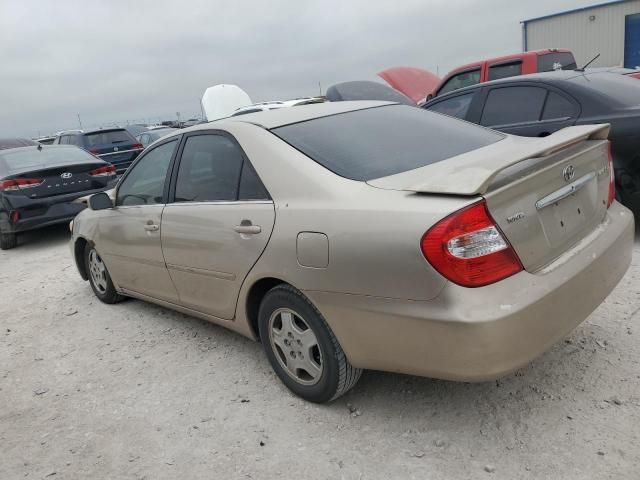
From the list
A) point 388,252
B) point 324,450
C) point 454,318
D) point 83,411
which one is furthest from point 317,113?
point 83,411

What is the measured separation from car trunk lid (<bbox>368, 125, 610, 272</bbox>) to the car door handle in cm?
68

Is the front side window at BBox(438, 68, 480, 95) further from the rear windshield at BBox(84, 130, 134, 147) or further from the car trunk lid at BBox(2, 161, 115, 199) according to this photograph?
the rear windshield at BBox(84, 130, 134, 147)

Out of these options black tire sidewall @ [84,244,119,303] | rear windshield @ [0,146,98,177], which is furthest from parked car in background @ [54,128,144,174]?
black tire sidewall @ [84,244,119,303]

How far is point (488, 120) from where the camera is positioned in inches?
226

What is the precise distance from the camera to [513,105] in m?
5.50

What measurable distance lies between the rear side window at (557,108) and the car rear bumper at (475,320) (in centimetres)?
276

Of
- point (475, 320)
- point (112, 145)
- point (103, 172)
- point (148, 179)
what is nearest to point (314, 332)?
point (475, 320)

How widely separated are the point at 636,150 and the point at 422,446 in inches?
129

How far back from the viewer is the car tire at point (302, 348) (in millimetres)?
2639

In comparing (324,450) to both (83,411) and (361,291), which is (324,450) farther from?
(83,411)

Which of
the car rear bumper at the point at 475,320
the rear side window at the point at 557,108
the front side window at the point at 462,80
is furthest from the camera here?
the front side window at the point at 462,80

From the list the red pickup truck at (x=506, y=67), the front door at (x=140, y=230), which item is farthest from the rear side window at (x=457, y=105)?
the front door at (x=140, y=230)

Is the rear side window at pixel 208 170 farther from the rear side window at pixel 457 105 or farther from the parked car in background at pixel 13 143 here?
the parked car in background at pixel 13 143

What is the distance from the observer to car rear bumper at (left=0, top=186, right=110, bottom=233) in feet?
24.3
